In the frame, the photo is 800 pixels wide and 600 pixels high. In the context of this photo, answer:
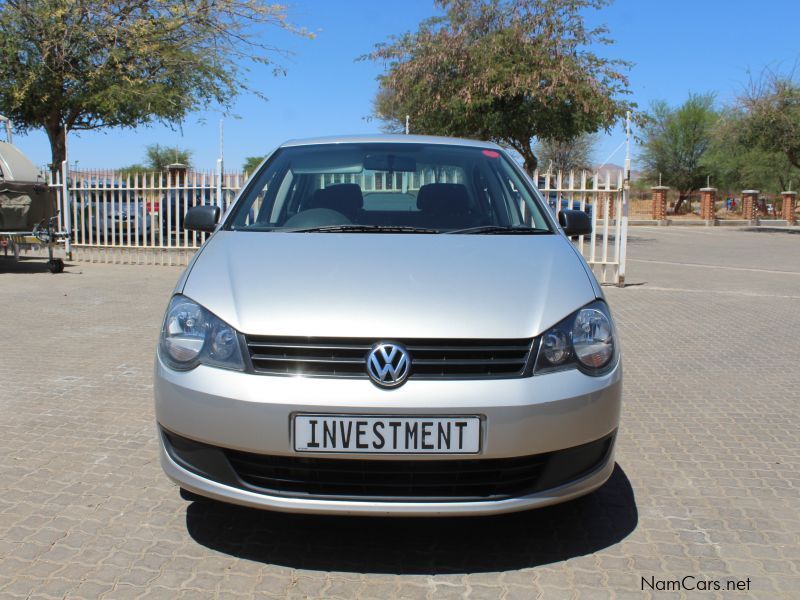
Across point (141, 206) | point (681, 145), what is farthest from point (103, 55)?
point (681, 145)

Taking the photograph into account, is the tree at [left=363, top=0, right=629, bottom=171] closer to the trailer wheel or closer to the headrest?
the trailer wheel

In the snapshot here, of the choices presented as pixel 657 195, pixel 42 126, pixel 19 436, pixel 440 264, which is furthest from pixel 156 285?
pixel 657 195

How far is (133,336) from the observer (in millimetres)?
7281

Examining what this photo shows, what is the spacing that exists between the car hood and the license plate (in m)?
0.28

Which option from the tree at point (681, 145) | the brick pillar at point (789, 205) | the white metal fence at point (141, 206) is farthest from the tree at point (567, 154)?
the white metal fence at point (141, 206)

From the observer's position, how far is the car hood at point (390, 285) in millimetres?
2545

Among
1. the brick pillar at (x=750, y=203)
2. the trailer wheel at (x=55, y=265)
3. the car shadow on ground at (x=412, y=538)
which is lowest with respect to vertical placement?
the car shadow on ground at (x=412, y=538)

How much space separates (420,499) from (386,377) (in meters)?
0.43

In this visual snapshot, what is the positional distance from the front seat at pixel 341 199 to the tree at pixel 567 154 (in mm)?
47331

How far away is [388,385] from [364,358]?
125mm

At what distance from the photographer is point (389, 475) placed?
2.52 meters

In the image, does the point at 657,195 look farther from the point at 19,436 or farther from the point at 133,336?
the point at 19,436

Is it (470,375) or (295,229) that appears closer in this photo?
(470,375)

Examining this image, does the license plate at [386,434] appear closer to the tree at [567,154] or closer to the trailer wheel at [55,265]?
the trailer wheel at [55,265]
